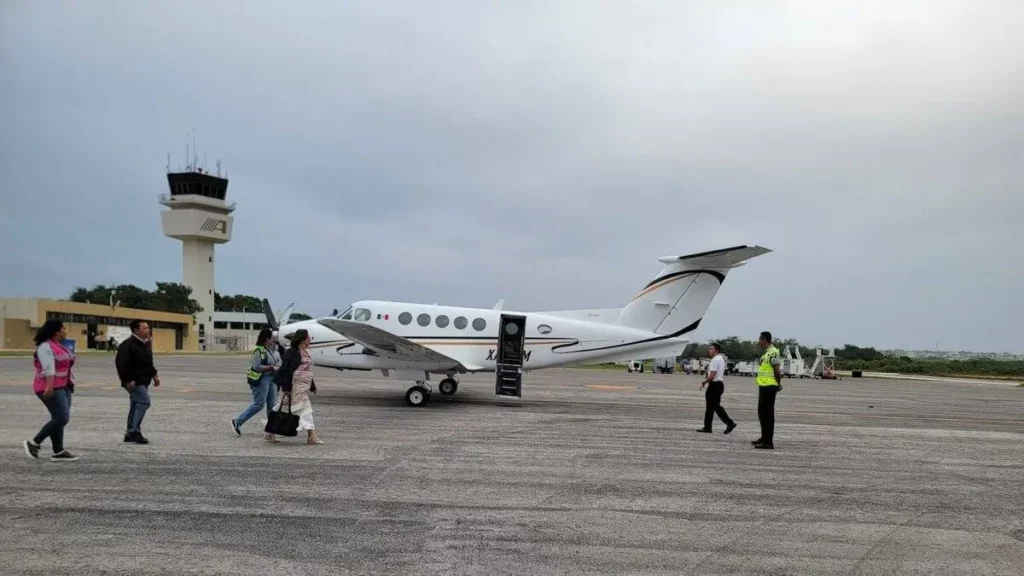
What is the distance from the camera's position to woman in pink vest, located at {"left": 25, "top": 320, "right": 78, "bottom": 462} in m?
8.89

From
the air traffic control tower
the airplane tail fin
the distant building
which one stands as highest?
the air traffic control tower

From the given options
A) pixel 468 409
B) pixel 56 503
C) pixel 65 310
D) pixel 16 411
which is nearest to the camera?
pixel 56 503

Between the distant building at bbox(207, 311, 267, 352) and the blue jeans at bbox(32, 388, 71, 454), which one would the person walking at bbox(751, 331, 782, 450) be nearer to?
the blue jeans at bbox(32, 388, 71, 454)

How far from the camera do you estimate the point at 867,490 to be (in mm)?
8875

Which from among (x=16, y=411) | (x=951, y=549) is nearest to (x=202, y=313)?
(x=16, y=411)

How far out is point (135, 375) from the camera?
10633 mm

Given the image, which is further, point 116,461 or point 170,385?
point 170,385

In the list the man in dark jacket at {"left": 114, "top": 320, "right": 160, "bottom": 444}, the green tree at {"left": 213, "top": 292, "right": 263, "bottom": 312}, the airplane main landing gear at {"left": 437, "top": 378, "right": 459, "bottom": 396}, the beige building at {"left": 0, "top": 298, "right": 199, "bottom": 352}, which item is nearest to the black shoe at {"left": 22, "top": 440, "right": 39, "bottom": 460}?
the man in dark jacket at {"left": 114, "top": 320, "right": 160, "bottom": 444}

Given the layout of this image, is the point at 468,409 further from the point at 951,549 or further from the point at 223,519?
the point at 951,549

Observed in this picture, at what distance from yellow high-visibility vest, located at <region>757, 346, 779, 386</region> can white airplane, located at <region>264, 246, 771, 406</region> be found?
19.9ft

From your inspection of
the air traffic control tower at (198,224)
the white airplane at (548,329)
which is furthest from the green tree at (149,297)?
the white airplane at (548,329)

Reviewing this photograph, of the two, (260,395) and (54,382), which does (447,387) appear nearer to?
(260,395)

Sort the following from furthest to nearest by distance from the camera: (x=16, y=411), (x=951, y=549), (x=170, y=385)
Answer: (x=170, y=385)
(x=16, y=411)
(x=951, y=549)

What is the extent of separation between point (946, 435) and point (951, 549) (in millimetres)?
10475
